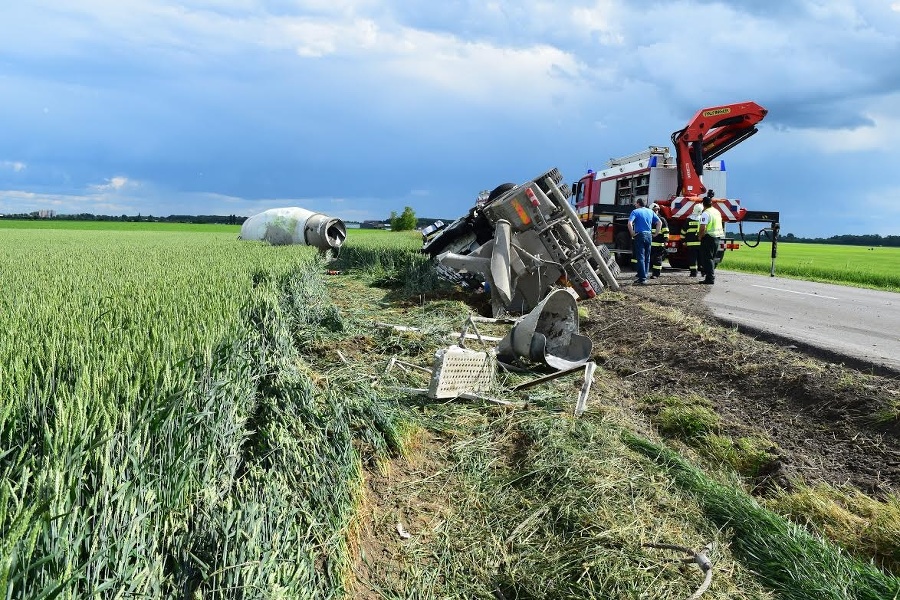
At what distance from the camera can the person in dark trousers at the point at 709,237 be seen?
484 inches

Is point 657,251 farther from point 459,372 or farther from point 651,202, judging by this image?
point 459,372

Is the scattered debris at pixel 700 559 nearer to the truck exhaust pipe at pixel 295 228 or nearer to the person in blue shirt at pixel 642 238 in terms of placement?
the person in blue shirt at pixel 642 238

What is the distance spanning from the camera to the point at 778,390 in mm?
4875

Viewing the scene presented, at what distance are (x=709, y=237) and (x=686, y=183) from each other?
2.85 meters

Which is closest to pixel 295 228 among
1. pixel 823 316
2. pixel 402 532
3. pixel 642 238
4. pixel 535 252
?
pixel 642 238

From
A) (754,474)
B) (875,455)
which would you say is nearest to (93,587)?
(754,474)

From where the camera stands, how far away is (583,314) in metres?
8.50

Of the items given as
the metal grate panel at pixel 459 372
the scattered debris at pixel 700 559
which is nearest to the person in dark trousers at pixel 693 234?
the metal grate panel at pixel 459 372

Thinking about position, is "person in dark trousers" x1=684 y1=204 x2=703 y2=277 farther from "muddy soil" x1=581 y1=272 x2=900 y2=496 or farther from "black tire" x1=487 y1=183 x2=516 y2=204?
"muddy soil" x1=581 y1=272 x2=900 y2=496

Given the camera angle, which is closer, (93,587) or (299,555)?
(93,587)

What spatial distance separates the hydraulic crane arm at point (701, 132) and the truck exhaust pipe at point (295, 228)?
→ 30.3 feet

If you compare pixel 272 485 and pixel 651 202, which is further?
pixel 651 202

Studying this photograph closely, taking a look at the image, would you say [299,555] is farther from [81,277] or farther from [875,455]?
[81,277]

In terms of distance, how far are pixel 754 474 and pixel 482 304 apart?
18.6ft
